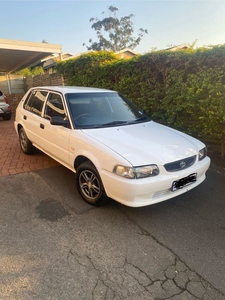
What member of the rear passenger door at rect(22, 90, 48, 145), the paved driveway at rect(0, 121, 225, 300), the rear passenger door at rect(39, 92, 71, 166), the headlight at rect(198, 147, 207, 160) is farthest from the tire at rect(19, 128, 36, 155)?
the headlight at rect(198, 147, 207, 160)

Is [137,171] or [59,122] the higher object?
[59,122]

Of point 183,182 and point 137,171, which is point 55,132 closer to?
point 137,171

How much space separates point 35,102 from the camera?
4703 millimetres

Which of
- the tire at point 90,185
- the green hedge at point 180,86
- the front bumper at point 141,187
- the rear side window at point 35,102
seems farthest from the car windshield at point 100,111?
the green hedge at point 180,86

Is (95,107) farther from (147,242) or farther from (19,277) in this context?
(19,277)

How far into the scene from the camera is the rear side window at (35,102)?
4.44 metres

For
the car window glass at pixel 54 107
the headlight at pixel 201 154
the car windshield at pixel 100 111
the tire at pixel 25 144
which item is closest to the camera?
the headlight at pixel 201 154

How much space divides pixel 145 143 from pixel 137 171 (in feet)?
1.89

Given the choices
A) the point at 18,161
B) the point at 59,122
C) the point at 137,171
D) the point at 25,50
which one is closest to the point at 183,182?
the point at 137,171

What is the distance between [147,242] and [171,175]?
0.86m

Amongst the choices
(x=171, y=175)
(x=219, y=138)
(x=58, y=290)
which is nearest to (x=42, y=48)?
(x=219, y=138)

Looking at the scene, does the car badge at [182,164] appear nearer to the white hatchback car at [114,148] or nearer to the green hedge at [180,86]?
the white hatchback car at [114,148]

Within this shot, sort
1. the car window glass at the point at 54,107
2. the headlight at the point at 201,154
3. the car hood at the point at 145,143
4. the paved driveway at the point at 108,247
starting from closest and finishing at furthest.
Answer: the paved driveway at the point at 108,247 → the car hood at the point at 145,143 → the headlight at the point at 201,154 → the car window glass at the point at 54,107

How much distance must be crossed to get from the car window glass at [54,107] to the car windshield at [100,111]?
176 millimetres
